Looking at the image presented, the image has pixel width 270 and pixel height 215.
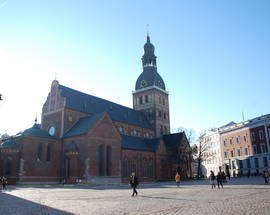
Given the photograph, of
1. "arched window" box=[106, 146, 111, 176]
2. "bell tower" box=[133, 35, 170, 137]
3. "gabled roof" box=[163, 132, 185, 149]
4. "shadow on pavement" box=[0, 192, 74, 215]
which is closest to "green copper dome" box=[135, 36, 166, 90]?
"bell tower" box=[133, 35, 170, 137]

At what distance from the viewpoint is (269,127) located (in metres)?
65.5

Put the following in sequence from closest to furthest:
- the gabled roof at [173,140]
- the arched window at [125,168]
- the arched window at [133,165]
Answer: the arched window at [125,168]
the arched window at [133,165]
the gabled roof at [173,140]

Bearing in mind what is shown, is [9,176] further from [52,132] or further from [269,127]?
[269,127]

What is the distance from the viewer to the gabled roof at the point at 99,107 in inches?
2078

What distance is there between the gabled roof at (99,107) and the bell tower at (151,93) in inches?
103

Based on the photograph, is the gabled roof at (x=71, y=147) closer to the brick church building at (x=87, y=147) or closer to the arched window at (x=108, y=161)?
the brick church building at (x=87, y=147)

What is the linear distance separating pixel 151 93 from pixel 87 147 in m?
33.0

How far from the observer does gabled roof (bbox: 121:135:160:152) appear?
56.4 meters

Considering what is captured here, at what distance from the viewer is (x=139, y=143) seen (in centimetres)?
6138

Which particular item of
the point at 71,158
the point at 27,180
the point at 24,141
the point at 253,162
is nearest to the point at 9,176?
the point at 27,180

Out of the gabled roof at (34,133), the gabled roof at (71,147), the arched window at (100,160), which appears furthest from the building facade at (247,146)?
the gabled roof at (34,133)

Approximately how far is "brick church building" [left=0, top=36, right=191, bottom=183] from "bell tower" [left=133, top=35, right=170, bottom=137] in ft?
13.4

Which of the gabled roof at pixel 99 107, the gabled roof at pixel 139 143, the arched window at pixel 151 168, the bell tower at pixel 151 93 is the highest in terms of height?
the bell tower at pixel 151 93

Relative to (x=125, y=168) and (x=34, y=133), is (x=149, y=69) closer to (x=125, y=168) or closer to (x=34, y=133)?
(x=125, y=168)
